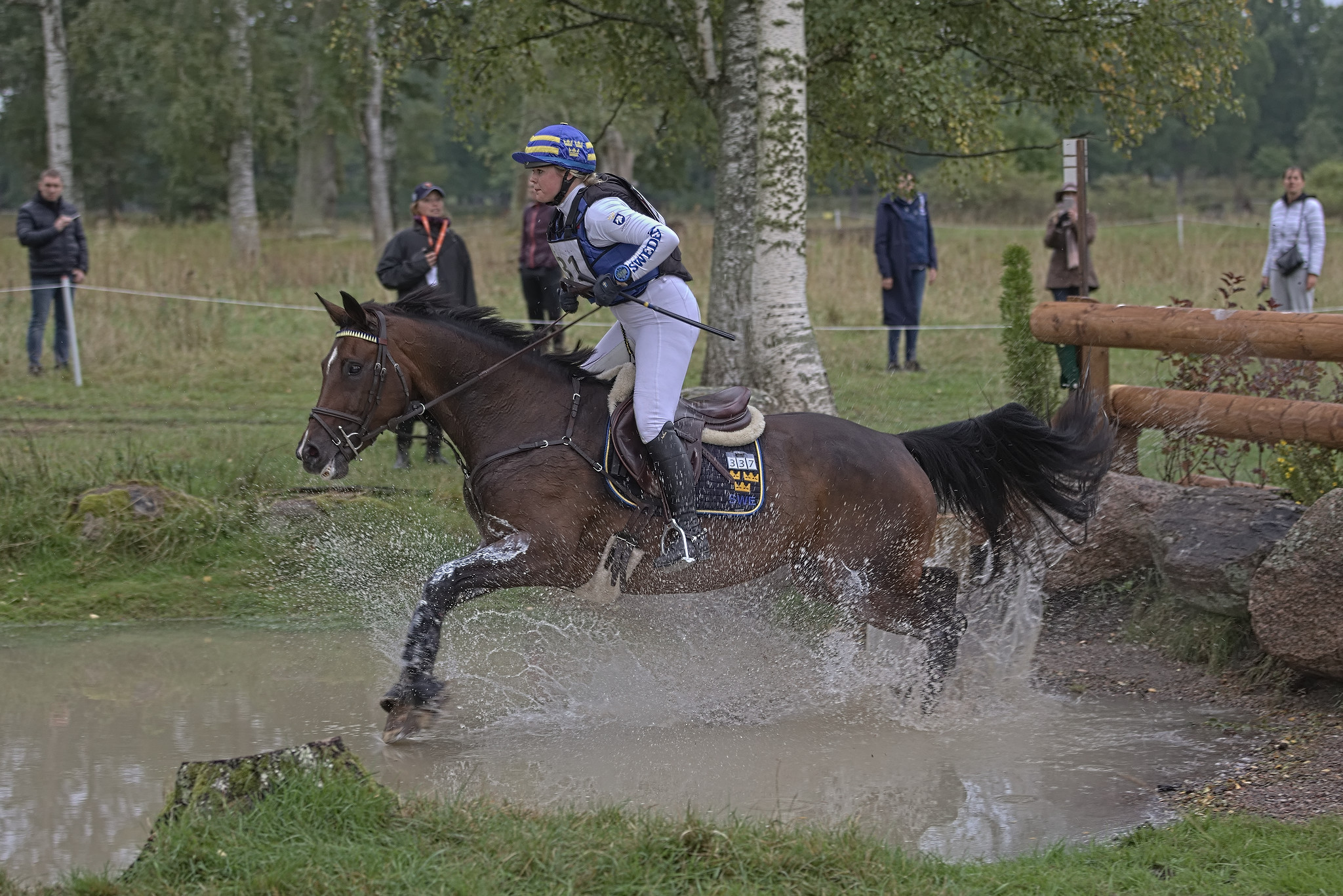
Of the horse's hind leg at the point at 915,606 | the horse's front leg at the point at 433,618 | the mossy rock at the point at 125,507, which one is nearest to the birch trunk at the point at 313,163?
the mossy rock at the point at 125,507

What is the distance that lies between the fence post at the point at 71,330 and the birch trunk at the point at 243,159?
14959 millimetres

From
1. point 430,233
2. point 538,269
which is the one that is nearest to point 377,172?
A: point 538,269

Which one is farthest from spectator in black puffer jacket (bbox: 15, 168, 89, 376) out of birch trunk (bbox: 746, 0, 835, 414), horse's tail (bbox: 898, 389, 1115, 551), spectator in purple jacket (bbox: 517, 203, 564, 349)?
horse's tail (bbox: 898, 389, 1115, 551)

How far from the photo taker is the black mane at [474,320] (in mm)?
6047

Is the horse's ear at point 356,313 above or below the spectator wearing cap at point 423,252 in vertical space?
below

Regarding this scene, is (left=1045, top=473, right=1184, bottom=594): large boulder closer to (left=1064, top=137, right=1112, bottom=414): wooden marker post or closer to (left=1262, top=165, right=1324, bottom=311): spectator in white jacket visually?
(left=1064, top=137, right=1112, bottom=414): wooden marker post

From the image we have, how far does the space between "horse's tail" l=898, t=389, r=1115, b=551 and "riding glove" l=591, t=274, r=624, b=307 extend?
1750 millimetres

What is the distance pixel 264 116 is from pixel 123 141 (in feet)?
77.9

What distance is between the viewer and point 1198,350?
7.14m

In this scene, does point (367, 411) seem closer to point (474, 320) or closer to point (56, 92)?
point (474, 320)

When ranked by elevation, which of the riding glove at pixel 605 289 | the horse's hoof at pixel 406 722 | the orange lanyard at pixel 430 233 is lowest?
the horse's hoof at pixel 406 722

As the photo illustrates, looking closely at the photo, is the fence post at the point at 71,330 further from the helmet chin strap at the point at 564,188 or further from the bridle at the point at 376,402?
the helmet chin strap at the point at 564,188

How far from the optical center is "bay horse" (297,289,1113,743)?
5.67m

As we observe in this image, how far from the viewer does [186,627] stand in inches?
293
